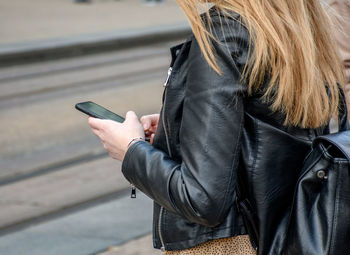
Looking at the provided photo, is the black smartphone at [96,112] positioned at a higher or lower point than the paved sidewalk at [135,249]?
higher

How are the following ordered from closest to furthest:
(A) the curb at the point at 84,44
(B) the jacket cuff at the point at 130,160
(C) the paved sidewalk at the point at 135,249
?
(B) the jacket cuff at the point at 130,160, (C) the paved sidewalk at the point at 135,249, (A) the curb at the point at 84,44

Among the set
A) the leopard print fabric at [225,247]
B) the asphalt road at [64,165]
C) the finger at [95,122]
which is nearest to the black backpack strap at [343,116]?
the leopard print fabric at [225,247]

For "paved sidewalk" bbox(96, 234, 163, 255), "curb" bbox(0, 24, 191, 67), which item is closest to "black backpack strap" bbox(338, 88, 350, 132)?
"paved sidewalk" bbox(96, 234, 163, 255)

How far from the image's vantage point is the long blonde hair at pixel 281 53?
5.65ft

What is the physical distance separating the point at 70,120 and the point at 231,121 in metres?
6.56

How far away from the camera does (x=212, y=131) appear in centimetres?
170

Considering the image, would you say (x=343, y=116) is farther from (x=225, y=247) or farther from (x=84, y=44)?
(x=84, y=44)

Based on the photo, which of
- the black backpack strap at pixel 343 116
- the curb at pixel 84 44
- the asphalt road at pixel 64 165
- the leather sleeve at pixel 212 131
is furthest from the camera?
the curb at pixel 84 44

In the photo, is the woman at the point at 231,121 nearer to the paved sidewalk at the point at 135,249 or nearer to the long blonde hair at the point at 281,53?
the long blonde hair at the point at 281,53

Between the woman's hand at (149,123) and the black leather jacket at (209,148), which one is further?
the woman's hand at (149,123)

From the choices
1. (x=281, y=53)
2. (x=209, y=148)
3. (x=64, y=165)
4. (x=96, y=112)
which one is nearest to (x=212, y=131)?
(x=209, y=148)

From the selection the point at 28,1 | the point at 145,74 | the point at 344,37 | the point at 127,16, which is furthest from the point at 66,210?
the point at 28,1

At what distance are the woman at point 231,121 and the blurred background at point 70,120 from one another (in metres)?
2.53

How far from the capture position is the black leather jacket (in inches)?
67.1
